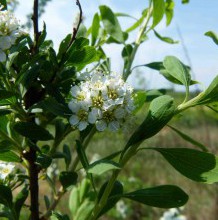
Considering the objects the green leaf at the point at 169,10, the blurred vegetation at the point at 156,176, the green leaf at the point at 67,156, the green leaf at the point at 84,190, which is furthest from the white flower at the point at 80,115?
the blurred vegetation at the point at 156,176

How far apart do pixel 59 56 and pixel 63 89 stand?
0.07 meters

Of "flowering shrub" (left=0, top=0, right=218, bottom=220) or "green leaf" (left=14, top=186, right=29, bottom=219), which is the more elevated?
"flowering shrub" (left=0, top=0, right=218, bottom=220)

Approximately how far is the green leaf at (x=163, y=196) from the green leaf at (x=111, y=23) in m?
0.50

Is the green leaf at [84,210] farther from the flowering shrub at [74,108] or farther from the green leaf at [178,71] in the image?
the green leaf at [178,71]

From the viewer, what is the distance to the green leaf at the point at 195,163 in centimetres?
82

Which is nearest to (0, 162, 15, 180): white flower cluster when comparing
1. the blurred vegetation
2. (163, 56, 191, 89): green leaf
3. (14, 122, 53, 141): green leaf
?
(14, 122, 53, 141): green leaf

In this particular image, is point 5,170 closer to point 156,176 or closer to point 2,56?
point 2,56

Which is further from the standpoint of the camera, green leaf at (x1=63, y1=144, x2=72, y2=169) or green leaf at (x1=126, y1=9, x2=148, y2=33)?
green leaf at (x1=126, y1=9, x2=148, y2=33)

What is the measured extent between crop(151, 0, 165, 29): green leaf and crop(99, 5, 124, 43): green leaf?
0.33ft

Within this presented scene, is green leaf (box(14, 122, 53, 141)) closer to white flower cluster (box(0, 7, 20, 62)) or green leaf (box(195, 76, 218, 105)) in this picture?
white flower cluster (box(0, 7, 20, 62))

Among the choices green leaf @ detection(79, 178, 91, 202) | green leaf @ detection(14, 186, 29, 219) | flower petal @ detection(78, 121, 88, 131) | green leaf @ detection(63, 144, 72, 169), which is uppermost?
flower petal @ detection(78, 121, 88, 131)

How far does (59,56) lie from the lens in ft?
2.94

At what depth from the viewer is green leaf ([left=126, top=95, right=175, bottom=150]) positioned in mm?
818

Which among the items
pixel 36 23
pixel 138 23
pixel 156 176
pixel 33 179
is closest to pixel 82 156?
pixel 33 179
